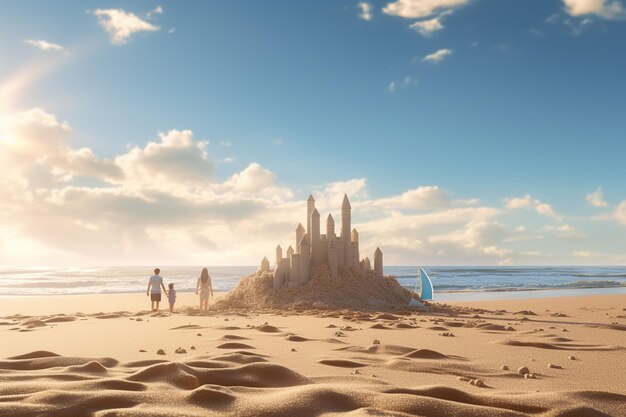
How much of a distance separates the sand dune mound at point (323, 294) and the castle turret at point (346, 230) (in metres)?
0.43

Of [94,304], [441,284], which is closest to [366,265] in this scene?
[94,304]

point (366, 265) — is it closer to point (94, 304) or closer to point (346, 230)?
point (346, 230)

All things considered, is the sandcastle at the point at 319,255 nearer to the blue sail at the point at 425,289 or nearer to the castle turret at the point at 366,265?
the castle turret at the point at 366,265

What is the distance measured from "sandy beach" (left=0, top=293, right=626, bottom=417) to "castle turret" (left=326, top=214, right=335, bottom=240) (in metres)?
8.45

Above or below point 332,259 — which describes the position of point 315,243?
above

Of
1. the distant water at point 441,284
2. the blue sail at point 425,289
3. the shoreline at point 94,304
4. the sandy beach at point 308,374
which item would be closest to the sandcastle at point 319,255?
the blue sail at point 425,289

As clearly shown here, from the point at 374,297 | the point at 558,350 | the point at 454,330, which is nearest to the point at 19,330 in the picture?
the point at 454,330

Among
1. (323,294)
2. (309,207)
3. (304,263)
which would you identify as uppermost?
(309,207)

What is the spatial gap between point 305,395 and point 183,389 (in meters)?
0.97

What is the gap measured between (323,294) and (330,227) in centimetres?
304

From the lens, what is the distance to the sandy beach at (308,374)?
9.18 feet

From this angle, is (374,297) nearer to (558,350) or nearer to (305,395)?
(558,350)

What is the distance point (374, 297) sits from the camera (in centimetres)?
1543

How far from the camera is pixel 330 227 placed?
17.1 m
